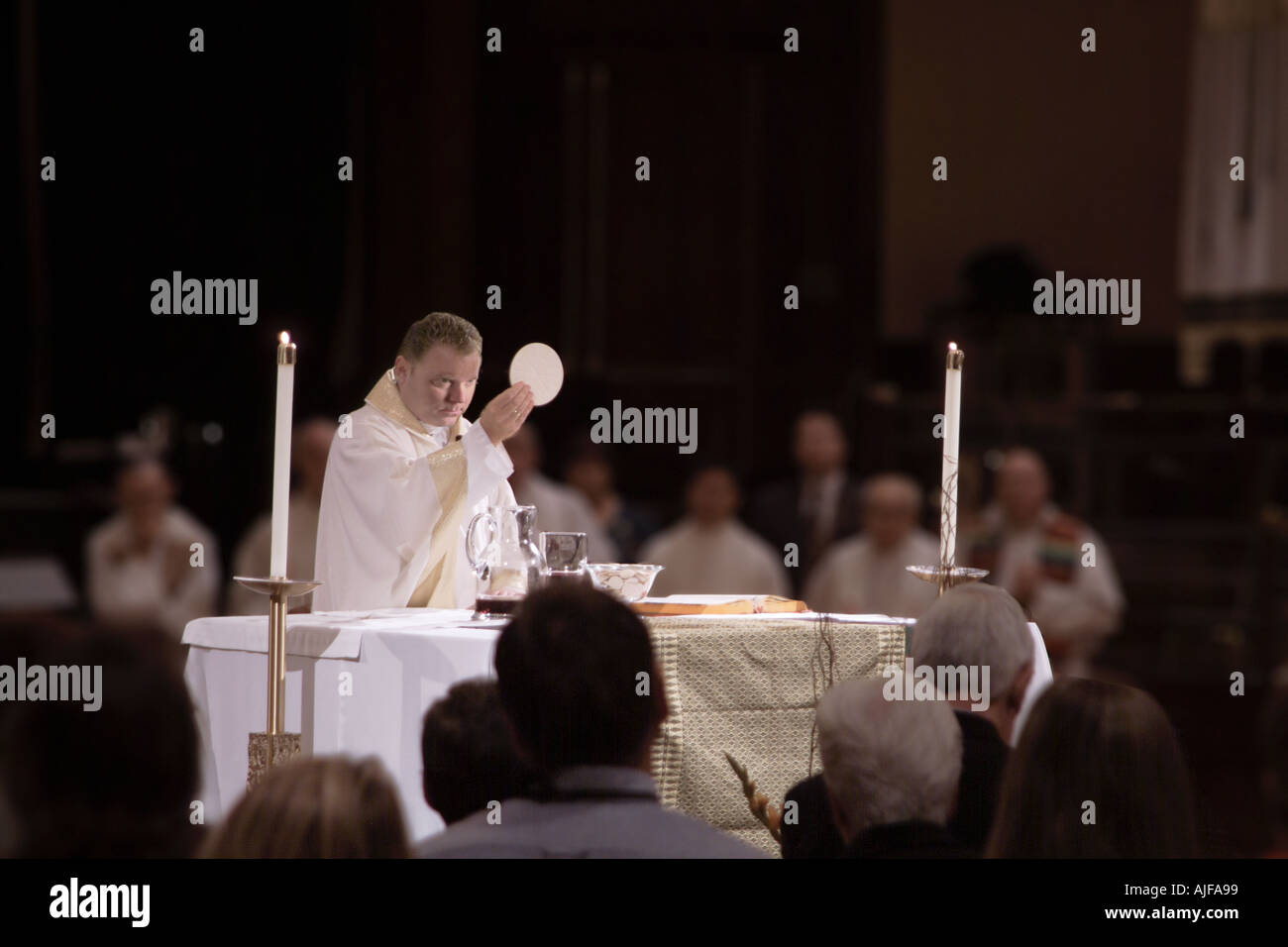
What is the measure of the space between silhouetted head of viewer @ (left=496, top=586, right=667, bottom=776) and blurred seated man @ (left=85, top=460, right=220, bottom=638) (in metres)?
4.58

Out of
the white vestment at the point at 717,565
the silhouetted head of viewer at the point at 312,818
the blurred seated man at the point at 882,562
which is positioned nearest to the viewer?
the silhouetted head of viewer at the point at 312,818

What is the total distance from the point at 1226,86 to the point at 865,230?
218cm

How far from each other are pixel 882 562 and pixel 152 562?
8.96 ft

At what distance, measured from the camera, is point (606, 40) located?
329 inches

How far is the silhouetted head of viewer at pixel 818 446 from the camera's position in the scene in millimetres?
7094

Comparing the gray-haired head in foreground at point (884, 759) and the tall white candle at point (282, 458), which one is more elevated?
the tall white candle at point (282, 458)

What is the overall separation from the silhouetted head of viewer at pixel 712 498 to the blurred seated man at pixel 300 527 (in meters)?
1.43

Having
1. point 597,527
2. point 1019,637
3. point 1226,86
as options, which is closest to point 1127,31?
point 1226,86

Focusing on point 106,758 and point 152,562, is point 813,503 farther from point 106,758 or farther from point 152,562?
point 106,758

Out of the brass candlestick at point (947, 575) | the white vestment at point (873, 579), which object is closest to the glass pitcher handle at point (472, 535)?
the brass candlestick at point (947, 575)

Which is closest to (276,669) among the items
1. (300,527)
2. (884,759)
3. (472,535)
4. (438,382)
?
(472,535)

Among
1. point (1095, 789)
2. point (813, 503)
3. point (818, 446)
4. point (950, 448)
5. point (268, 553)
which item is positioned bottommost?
point (1095, 789)

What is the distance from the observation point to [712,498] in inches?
272

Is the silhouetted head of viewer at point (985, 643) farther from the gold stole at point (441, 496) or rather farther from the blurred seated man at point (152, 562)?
the blurred seated man at point (152, 562)
